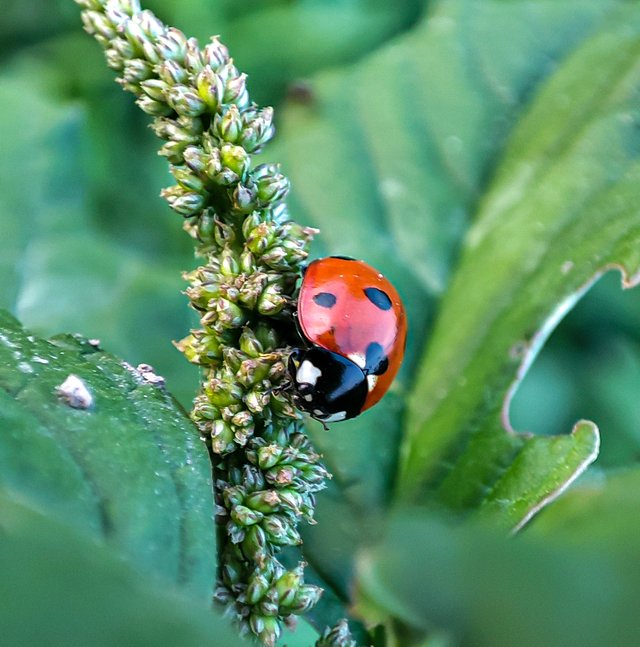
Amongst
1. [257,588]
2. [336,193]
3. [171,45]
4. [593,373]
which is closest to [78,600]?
[257,588]

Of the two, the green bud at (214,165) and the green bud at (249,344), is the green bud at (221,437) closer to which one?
the green bud at (249,344)

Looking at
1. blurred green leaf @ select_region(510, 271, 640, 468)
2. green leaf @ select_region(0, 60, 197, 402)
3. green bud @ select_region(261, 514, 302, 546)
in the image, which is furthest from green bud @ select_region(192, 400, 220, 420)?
blurred green leaf @ select_region(510, 271, 640, 468)

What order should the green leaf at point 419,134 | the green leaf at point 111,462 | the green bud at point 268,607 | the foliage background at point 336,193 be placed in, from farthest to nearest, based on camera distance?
1. the green leaf at point 419,134
2. the foliage background at point 336,193
3. the green bud at point 268,607
4. the green leaf at point 111,462

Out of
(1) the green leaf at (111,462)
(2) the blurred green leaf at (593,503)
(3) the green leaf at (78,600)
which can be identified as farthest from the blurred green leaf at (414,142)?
(3) the green leaf at (78,600)

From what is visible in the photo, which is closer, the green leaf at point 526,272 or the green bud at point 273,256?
the green bud at point 273,256

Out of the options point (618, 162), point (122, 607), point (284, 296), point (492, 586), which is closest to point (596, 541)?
point (492, 586)

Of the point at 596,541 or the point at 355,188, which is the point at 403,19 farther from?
the point at 596,541

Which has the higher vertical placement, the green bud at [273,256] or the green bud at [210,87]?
the green bud at [210,87]

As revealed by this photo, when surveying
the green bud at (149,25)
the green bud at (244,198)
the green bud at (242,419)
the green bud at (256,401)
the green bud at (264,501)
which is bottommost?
the green bud at (264,501)
